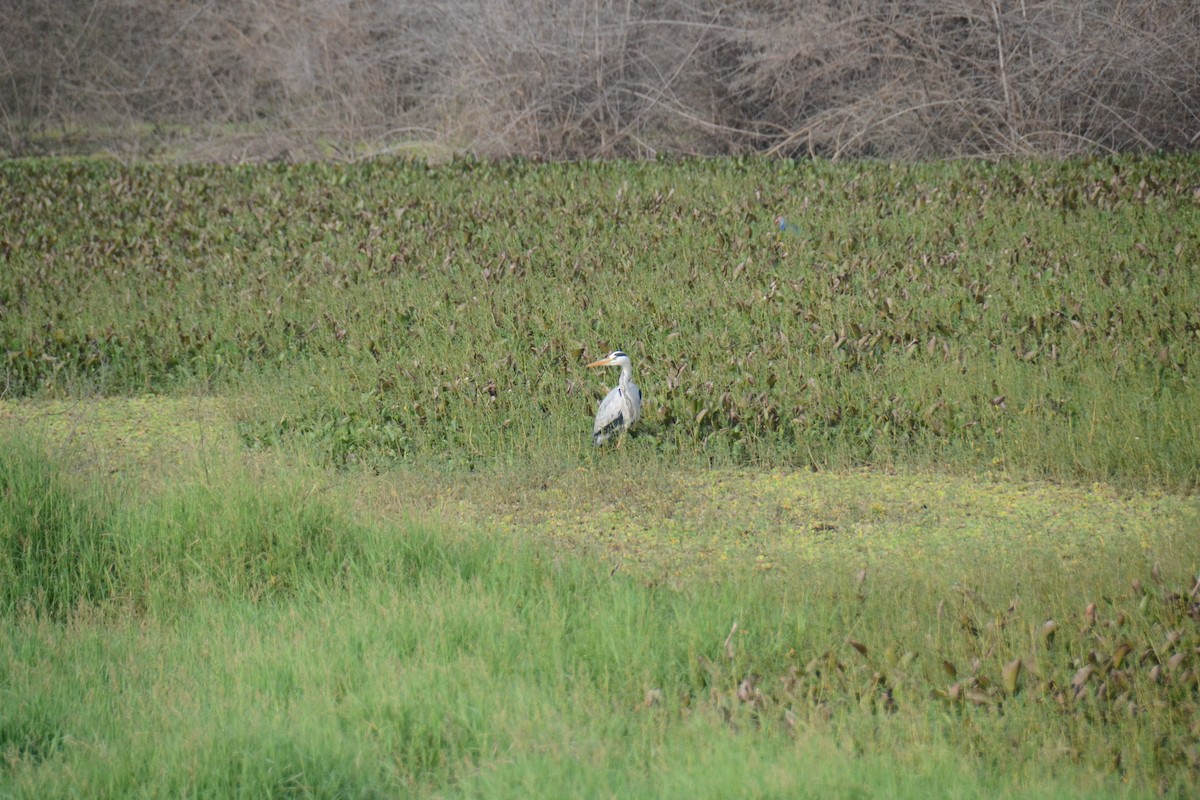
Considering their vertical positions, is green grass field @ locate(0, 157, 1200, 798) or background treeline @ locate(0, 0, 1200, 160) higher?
background treeline @ locate(0, 0, 1200, 160)

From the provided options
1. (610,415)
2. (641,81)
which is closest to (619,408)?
(610,415)

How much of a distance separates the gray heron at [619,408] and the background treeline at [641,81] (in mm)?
8633

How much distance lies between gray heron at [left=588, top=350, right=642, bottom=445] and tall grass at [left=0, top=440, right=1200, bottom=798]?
130 centimetres

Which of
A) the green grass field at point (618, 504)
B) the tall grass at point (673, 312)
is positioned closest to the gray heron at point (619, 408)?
the green grass field at point (618, 504)

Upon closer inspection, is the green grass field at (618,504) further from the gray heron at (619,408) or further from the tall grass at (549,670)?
the gray heron at (619,408)

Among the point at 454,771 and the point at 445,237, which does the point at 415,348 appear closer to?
the point at 445,237

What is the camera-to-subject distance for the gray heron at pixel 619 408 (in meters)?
6.16

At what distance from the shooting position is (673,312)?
8.15 metres

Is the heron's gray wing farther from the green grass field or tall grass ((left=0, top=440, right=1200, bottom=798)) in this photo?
tall grass ((left=0, top=440, right=1200, bottom=798))

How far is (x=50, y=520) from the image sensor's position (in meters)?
5.24

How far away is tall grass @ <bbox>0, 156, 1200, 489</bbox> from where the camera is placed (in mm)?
6461

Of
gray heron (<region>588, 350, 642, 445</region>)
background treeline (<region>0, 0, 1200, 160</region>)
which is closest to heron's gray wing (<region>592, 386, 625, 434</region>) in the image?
gray heron (<region>588, 350, 642, 445</region>)

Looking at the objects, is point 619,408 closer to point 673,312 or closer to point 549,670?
point 673,312

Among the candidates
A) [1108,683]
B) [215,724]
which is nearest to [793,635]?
[1108,683]
